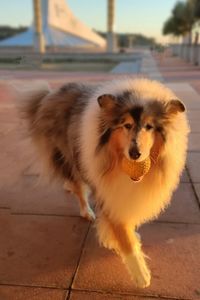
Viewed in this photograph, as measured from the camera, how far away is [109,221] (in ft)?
11.8

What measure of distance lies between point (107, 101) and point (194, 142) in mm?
4291

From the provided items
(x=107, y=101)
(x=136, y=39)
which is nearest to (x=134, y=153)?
(x=107, y=101)

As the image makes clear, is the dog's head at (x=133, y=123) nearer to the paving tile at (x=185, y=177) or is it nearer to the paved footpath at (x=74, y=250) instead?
the paved footpath at (x=74, y=250)

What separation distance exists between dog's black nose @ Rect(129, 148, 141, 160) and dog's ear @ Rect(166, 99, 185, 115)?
493mm

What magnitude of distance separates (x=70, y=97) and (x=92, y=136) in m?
1.09

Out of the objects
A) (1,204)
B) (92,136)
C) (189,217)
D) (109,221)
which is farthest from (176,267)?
(1,204)

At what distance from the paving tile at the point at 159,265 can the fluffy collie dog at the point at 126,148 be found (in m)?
0.12

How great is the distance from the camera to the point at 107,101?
316cm

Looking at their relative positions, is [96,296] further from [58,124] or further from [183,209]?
[58,124]

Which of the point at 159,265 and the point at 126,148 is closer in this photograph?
the point at 126,148

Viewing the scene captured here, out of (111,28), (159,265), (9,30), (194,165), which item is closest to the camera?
(159,265)

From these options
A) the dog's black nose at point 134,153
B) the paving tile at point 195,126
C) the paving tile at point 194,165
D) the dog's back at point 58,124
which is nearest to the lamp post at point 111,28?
the paving tile at point 195,126

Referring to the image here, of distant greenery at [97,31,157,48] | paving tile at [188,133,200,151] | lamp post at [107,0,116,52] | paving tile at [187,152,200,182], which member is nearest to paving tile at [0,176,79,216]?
paving tile at [187,152,200,182]

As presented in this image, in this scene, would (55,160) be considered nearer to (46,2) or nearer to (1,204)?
(1,204)
